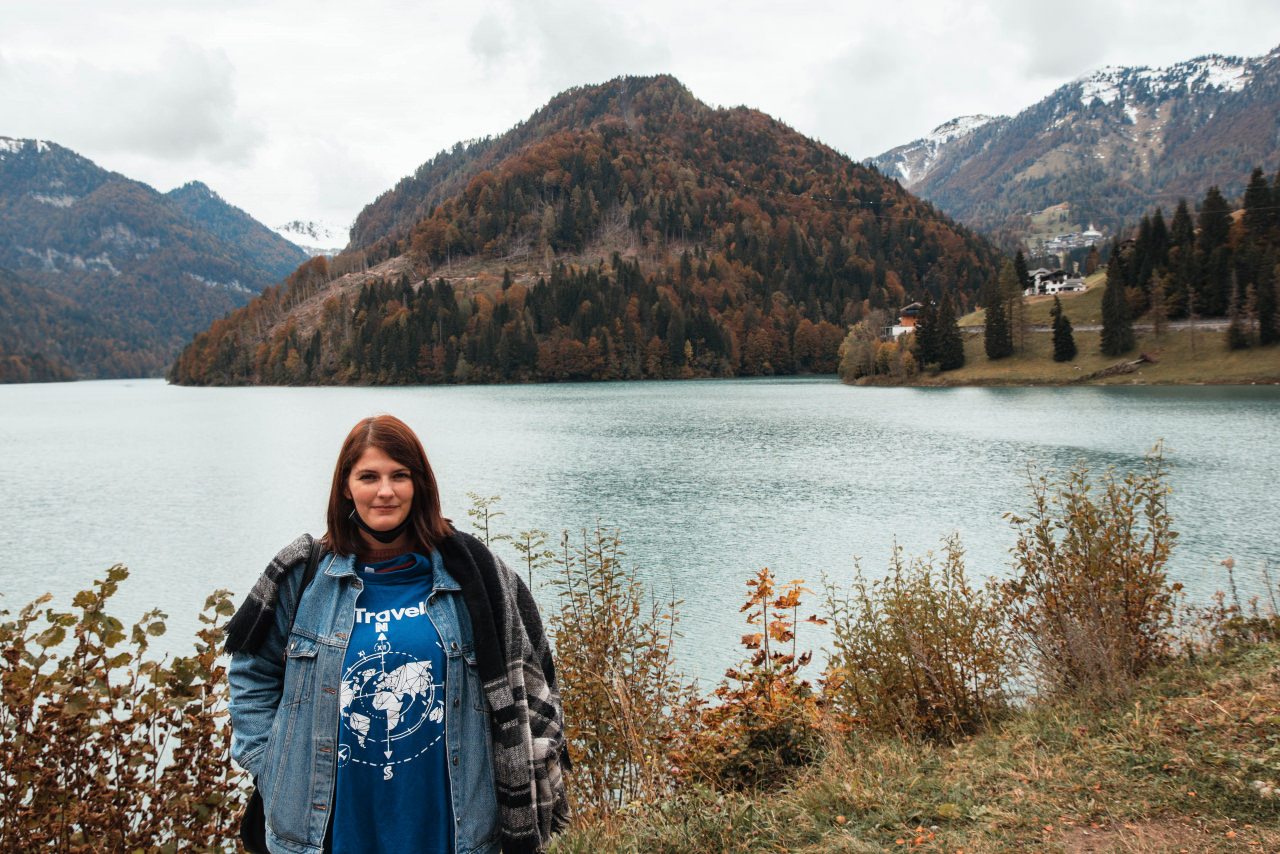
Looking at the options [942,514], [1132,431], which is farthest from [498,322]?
[942,514]

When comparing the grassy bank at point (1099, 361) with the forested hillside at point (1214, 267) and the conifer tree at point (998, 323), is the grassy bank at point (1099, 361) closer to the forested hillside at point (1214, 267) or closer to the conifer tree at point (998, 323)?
the conifer tree at point (998, 323)

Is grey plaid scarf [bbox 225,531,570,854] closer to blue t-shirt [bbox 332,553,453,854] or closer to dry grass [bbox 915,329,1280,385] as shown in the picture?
blue t-shirt [bbox 332,553,453,854]

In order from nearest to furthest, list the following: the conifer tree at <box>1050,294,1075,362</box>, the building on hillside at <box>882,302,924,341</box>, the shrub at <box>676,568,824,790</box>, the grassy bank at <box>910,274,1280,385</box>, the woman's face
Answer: the woman's face
the shrub at <box>676,568,824,790</box>
the grassy bank at <box>910,274,1280,385</box>
the conifer tree at <box>1050,294,1075,362</box>
the building on hillside at <box>882,302,924,341</box>

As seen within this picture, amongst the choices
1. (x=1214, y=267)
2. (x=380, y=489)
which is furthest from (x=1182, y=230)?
(x=380, y=489)

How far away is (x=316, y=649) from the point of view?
2586 mm

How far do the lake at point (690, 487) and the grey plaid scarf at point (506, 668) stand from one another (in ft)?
29.3

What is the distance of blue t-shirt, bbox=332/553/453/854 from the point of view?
8.38ft

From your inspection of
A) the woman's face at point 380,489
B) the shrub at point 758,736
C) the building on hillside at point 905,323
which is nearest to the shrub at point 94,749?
the woman's face at point 380,489

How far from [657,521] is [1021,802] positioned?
17561mm

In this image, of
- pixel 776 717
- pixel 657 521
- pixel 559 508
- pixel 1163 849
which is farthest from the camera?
pixel 559 508

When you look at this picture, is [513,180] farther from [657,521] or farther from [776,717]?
[776,717]

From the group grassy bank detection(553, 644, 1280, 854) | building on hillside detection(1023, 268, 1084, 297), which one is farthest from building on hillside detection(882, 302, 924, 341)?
grassy bank detection(553, 644, 1280, 854)

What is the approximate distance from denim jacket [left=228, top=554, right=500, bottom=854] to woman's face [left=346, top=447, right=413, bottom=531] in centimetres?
19

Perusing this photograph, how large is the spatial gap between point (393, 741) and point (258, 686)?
22.7 inches
